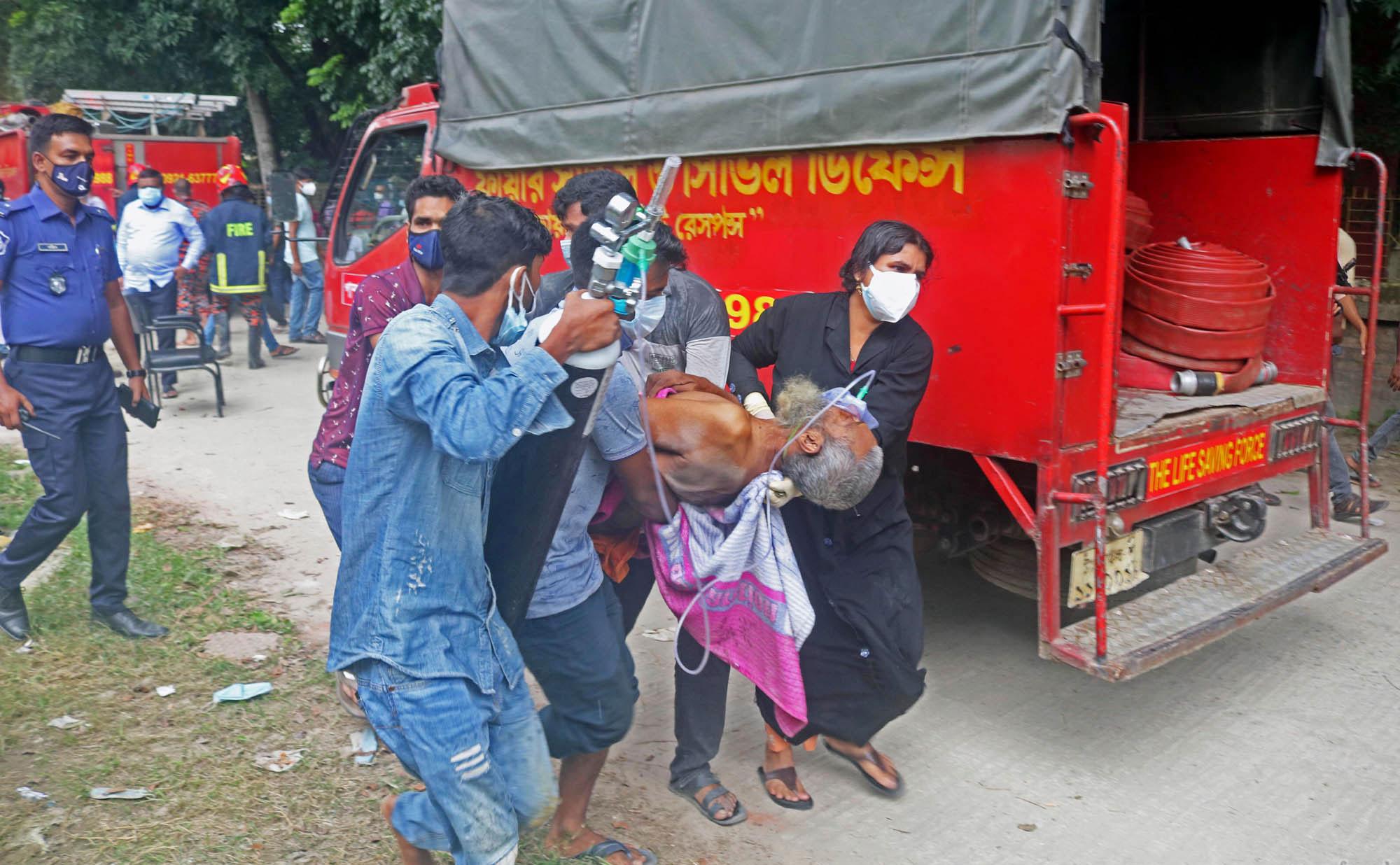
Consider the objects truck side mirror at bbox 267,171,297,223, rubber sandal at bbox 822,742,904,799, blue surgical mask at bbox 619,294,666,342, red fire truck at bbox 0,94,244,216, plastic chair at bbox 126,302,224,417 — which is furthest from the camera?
red fire truck at bbox 0,94,244,216

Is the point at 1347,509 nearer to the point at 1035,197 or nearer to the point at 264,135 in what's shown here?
the point at 1035,197

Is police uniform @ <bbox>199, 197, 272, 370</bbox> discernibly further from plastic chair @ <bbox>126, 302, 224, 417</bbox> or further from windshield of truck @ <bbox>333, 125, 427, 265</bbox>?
windshield of truck @ <bbox>333, 125, 427, 265</bbox>

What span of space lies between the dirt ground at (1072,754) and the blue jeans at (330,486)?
113 centimetres

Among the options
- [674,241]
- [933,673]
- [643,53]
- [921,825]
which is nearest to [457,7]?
[643,53]

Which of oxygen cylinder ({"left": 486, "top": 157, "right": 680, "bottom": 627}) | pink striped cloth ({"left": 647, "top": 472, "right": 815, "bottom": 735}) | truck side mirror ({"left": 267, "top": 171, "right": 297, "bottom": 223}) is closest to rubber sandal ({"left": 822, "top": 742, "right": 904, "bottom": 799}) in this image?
pink striped cloth ({"left": 647, "top": 472, "right": 815, "bottom": 735})

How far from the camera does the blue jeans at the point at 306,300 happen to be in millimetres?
11523

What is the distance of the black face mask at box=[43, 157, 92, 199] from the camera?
3.97m

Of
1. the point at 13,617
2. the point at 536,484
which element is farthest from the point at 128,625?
the point at 536,484

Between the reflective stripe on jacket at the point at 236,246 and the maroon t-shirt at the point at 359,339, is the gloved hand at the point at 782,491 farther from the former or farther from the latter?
the reflective stripe on jacket at the point at 236,246

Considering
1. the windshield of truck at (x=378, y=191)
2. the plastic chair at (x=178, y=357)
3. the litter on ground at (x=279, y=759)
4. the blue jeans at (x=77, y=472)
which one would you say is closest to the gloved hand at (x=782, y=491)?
the litter on ground at (x=279, y=759)

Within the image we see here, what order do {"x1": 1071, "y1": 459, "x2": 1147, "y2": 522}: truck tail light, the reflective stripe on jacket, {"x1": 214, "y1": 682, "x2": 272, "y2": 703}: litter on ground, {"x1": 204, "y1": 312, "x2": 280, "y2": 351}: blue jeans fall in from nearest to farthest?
{"x1": 1071, "y1": 459, "x2": 1147, "y2": 522}: truck tail light
{"x1": 214, "y1": 682, "x2": 272, "y2": 703}: litter on ground
the reflective stripe on jacket
{"x1": 204, "y1": 312, "x2": 280, "y2": 351}: blue jeans

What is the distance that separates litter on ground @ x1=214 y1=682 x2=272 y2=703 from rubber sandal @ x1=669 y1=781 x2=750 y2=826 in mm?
1566

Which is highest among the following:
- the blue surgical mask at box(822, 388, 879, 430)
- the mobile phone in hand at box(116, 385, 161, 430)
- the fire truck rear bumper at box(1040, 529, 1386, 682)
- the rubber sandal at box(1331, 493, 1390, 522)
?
the blue surgical mask at box(822, 388, 879, 430)

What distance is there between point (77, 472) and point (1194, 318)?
4112 millimetres
